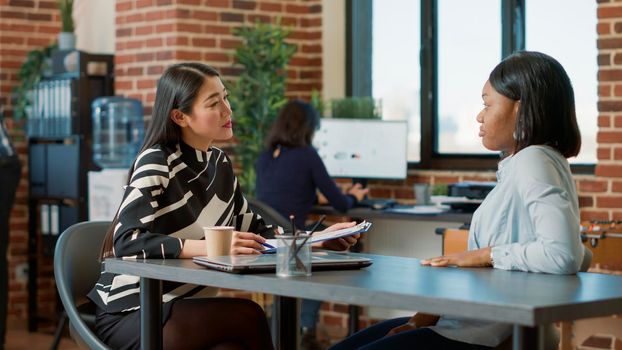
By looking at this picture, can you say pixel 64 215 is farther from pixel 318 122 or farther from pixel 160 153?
pixel 160 153

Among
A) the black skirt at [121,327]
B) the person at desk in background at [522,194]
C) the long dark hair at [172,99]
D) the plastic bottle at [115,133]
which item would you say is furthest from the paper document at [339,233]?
the plastic bottle at [115,133]

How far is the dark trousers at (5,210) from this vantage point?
5.11 m

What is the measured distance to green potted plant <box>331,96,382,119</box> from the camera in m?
5.66

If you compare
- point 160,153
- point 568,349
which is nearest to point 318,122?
point 568,349

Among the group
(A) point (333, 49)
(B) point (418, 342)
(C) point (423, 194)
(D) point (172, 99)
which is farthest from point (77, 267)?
(A) point (333, 49)

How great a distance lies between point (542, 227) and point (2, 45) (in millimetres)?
4735

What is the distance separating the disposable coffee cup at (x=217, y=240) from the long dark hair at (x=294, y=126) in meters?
2.79

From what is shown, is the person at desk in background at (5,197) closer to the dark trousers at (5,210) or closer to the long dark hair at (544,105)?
the dark trousers at (5,210)

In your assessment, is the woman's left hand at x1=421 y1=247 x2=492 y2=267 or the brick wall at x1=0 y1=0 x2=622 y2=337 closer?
the woman's left hand at x1=421 y1=247 x2=492 y2=267

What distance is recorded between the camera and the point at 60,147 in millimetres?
5922

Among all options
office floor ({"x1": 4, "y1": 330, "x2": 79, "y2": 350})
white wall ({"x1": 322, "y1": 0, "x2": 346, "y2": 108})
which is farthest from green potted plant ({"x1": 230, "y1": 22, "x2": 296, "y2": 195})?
office floor ({"x1": 4, "y1": 330, "x2": 79, "y2": 350})

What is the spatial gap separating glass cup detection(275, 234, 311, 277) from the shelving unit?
150 inches

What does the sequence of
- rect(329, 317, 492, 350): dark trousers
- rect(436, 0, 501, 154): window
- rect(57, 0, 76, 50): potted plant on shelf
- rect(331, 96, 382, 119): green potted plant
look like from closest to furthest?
rect(329, 317, 492, 350): dark trousers → rect(436, 0, 501, 154): window → rect(331, 96, 382, 119): green potted plant → rect(57, 0, 76, 50): potted plant on shelf

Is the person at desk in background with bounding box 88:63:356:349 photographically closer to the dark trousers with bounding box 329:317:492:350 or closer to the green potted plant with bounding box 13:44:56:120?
the dark trousers with bounding box 329:317:492:350
